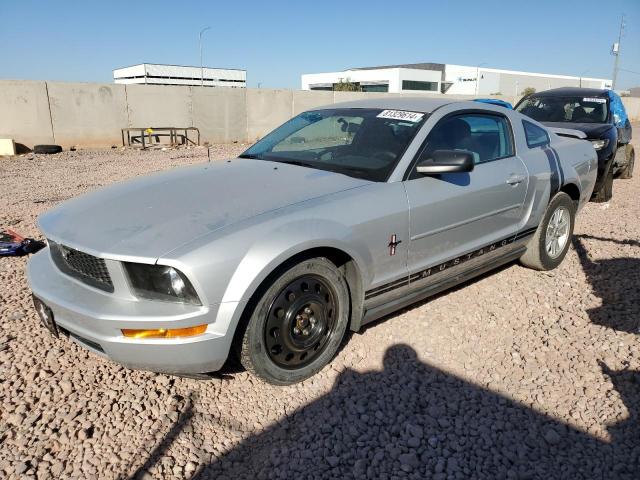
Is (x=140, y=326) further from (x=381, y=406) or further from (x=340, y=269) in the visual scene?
(x=381, y=406)

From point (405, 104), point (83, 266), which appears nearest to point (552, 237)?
point (405, 104)

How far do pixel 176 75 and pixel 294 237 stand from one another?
86361mm

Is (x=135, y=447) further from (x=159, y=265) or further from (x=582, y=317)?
(x=582, y=317)

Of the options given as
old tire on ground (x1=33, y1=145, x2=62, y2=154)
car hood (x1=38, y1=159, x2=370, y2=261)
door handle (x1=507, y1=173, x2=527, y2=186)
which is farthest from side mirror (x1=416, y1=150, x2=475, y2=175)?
old tire on ground (x1=33, y1=145, x2=62, y2=154)

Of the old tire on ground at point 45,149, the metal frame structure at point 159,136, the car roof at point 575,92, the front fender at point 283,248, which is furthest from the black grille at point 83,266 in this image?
the metal frame structure at point 159,136

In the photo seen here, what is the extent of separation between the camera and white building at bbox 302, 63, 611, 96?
7575 centimetres

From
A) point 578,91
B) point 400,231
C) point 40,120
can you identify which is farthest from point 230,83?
point 400,231

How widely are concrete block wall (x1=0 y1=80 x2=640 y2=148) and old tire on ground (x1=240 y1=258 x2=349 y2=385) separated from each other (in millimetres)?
16131

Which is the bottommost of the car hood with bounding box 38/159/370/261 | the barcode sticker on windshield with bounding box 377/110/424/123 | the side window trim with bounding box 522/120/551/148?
the car hood with bounding box 38/159/370/261

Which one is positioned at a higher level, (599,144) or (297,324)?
(599,144)

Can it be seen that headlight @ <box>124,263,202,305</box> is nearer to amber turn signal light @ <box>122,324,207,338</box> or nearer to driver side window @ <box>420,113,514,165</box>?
amber turn signal light @ <box>122,324,207,338</box>

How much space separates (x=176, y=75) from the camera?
8106 cm

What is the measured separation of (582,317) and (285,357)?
2.38 m

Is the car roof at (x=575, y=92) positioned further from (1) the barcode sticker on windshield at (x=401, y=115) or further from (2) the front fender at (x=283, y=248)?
(2) the front fender at (x=283, y=248)
